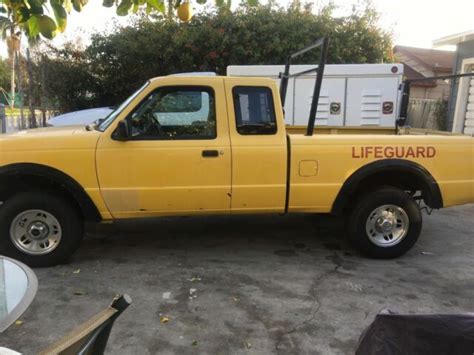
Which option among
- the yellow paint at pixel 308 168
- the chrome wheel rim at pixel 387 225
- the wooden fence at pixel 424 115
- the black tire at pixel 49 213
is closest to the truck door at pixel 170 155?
the black tire at pixel 49 213

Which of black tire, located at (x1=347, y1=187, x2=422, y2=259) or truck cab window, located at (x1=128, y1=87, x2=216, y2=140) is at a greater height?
truck cab window, located at (x1=128, y1=87, x2=216, y2=140)

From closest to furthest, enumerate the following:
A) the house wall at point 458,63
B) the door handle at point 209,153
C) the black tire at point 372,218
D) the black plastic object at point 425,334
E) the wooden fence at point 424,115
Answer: the black plastic object at point 425,334 → the door handle at point 209,153 → the black tire at point 372,218 → the house wall at point 458,63 → the wooden fence at point 424,115

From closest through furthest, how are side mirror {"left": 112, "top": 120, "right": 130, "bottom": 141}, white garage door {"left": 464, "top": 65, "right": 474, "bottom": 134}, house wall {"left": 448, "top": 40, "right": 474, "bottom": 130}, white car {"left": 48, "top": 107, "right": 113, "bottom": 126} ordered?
1. side mirror {"left": 112, "top": 120, "right": 130, "bottom": 141}
2. white car {"left": 48, "top": 107, "right": 113, "bottom": 126}
3. white garage door {"left": 464, "top": 65, "right": 474, "bottom": 134}
4. house wall {"left": 448, "top": 40, "right": 474, "bottom": 130}

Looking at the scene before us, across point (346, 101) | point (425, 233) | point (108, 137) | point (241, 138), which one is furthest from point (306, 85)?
point (108, 137)

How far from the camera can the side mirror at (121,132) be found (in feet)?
15.6

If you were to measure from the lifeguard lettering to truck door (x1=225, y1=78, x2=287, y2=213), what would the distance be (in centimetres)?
82

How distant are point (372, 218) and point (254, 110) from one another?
176 cm

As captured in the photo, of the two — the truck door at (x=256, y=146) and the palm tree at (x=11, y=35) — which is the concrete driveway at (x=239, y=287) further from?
the palm tree at (x=11, y=35)

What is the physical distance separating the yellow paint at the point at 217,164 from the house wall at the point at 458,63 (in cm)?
729

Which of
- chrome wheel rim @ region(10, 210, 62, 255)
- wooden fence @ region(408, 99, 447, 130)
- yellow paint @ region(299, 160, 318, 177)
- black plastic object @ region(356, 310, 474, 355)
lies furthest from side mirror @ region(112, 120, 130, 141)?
wooden fence @ region(408, 99, 447, 130)

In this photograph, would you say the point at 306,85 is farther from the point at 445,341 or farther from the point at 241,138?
the point at 445,341

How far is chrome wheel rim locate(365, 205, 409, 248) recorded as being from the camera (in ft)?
17.3

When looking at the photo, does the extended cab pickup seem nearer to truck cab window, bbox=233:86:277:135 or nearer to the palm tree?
truck cab window, bbox=233:86:277:135

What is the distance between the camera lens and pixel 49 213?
4801 mm
